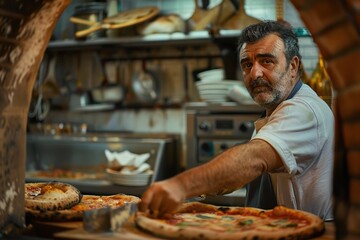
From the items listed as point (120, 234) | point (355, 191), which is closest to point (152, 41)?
point (120, 234)

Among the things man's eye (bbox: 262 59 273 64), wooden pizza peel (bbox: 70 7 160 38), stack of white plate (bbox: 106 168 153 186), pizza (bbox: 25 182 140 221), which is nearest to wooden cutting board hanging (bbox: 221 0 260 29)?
wooden pizza peel (bbox: 70 7 160 38)

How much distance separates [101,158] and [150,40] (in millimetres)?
1265

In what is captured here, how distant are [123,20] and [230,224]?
12.3 feet

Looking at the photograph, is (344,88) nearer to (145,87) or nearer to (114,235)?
(114,235)

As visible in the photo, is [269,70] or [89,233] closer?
Result: [89,233]

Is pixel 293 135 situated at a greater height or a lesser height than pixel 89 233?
greater

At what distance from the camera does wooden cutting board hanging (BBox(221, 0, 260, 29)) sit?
451cm

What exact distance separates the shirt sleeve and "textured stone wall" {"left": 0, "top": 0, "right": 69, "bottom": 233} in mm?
915

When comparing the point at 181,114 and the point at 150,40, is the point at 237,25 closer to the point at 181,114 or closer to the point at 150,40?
the point at 150,40

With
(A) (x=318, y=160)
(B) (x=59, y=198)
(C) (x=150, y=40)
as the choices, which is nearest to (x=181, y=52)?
(C) (x=150, y=40)

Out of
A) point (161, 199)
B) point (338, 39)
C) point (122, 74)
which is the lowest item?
point (161, 199)

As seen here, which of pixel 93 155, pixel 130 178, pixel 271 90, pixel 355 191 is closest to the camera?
pixel 355 191

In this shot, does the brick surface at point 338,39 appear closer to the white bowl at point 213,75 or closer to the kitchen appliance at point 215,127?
the kitchen appliance at point 215,127

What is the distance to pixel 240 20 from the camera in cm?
458
